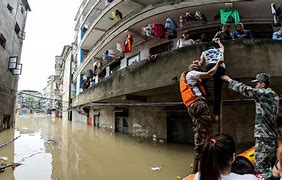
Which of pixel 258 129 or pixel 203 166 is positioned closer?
pixel 203 166

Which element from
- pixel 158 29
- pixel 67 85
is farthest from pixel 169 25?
pixel 67 85

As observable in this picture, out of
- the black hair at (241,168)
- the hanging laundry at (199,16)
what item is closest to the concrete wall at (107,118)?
the hanging laundry at (199,16)

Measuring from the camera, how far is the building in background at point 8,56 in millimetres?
13023

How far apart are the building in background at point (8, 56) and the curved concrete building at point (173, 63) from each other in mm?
4793

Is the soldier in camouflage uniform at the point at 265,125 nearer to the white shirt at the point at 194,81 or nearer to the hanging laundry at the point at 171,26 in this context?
the white shirt at the point at 194,81

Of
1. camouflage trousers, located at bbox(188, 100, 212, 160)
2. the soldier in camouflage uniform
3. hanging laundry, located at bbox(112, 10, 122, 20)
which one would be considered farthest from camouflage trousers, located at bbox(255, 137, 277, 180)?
hanging laundry, located at bbox(112, 10, 122, 20)

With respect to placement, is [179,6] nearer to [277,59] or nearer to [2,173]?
[277,59]

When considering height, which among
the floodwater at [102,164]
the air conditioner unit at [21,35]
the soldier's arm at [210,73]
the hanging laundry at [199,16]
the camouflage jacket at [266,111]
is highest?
the air conditioner unit at [21,35]

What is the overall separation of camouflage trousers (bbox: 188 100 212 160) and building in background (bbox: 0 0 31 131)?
1200 cm

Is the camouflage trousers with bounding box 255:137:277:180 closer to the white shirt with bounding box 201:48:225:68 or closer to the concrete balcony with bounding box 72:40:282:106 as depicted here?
the white shirt with bounding box 201:48:225:68

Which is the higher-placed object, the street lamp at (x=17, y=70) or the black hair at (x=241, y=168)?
the street lamp at (x=17, y=70)

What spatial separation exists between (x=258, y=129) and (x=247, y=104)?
198 inches

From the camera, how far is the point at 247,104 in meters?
7.92

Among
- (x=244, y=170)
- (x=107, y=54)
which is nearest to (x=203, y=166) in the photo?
(x=244, y=170)
